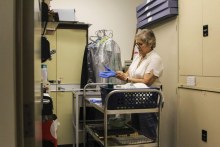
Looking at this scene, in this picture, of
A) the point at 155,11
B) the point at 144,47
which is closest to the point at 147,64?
the point at 144,47

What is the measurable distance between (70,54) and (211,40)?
208 centimetres

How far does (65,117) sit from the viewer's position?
145 inches

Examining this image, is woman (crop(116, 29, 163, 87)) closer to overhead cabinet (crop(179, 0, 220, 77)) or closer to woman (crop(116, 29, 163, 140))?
woman (crop(116, 29, 163, 140))

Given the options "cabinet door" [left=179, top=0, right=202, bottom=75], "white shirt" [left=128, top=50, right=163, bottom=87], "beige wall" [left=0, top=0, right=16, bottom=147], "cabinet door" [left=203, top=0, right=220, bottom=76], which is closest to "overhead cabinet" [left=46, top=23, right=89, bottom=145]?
"white shirt" [left=128, top=50, right=163, bottom=87]

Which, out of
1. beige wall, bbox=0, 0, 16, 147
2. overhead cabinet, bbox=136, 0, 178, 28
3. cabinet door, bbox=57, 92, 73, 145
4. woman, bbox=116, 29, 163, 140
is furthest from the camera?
cabinet door, bbox=57, 92, 73, 145

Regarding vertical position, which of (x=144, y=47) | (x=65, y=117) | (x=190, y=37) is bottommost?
(x=65, y=117)

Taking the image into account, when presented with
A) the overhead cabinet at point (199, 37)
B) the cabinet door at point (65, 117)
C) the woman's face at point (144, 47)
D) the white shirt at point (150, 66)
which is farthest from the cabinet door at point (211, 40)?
the cabinet door at point (65, 117)

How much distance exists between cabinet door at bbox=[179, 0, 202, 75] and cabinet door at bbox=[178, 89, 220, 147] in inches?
10.0

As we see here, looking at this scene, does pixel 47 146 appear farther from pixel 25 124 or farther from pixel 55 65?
pixel 55 65

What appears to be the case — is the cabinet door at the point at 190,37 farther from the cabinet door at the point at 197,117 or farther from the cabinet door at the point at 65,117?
the cabinet door at the point at 65,117

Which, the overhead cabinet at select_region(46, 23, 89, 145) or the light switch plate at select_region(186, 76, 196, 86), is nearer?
the light switch plate at select_region(186, 76, 196, 86)

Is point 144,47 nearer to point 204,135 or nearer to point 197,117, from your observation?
point 197,117

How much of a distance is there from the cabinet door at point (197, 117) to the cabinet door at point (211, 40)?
0.23m

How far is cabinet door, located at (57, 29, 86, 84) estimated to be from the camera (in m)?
3.75
